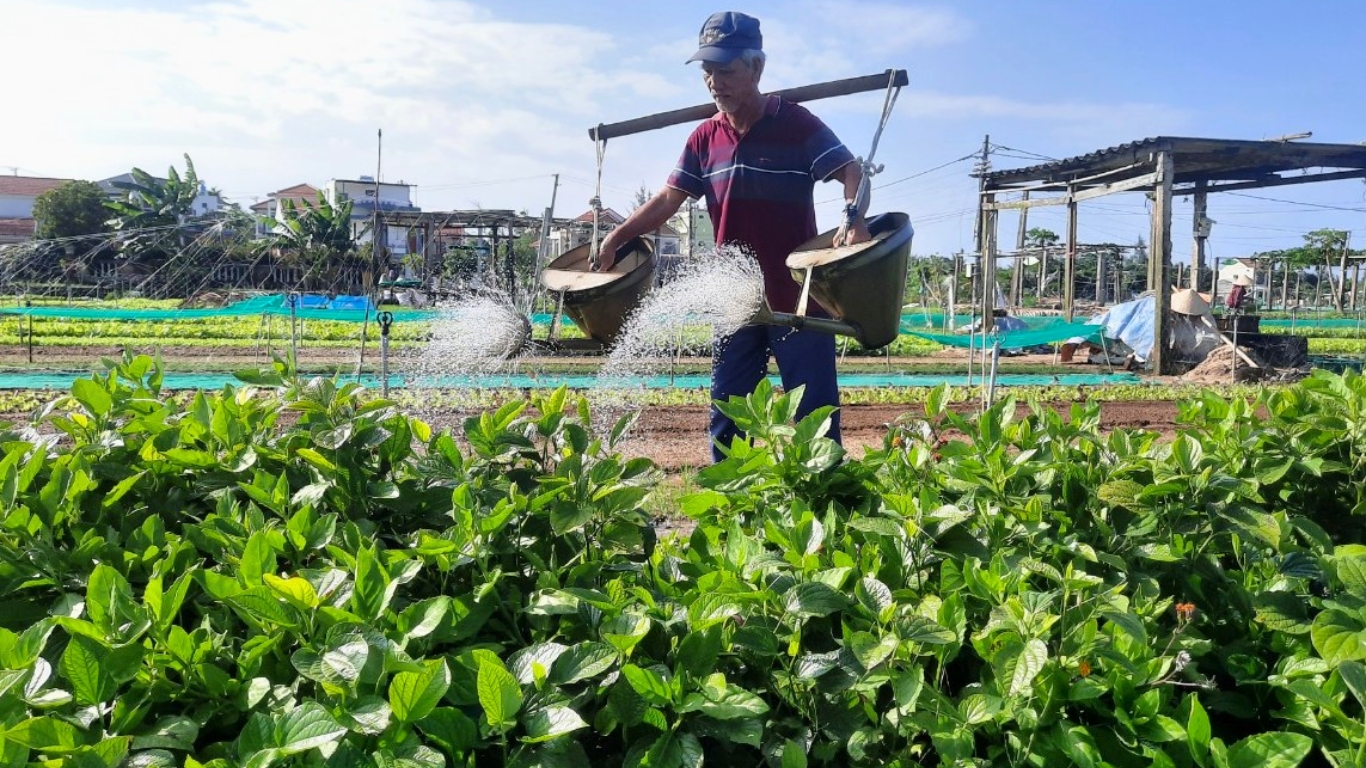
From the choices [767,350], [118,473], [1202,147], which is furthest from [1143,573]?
[1202,147]

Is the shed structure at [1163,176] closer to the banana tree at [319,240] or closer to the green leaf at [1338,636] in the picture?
the green leaf at [1338,636]

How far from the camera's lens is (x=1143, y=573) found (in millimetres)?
1591

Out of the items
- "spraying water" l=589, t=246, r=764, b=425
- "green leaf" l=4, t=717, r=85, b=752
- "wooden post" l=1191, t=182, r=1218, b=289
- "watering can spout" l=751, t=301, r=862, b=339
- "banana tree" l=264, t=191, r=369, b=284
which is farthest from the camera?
"banana tree" l=264, t=191, r=369, b=284

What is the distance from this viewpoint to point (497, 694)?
3.59 ft

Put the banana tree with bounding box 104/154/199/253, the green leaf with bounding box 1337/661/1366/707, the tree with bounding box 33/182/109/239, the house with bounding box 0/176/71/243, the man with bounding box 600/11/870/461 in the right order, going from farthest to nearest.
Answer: the house with bounding box 0/176/71/243, the tree with bounding box 33/182/109/239, the banana tree with bounding box 104/154/199/253, the man with bounding box 600/11/870/461, the green leaf with bounding box 1337/661/1366/707

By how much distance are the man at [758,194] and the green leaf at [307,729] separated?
2.56 m

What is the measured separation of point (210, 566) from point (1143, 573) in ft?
4.77

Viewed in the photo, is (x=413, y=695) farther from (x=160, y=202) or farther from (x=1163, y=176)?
(x=160, y=202)

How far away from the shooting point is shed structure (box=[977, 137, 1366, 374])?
13000 mm

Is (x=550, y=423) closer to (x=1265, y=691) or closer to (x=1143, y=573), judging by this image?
(x=1143, y=573)

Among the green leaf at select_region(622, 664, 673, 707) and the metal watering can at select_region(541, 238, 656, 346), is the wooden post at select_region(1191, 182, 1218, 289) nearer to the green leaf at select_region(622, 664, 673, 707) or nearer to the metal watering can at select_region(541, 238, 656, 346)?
the metal watering can at select_region(541, 238, 656, 346)

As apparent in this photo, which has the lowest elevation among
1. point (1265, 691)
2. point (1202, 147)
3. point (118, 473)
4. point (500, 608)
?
point (1265, 691)

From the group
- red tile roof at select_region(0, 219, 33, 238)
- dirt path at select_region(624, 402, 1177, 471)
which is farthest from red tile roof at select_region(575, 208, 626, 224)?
red tile roof at select_region(0, 219, 33, 238)

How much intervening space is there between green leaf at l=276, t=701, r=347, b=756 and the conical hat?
47.5ft
